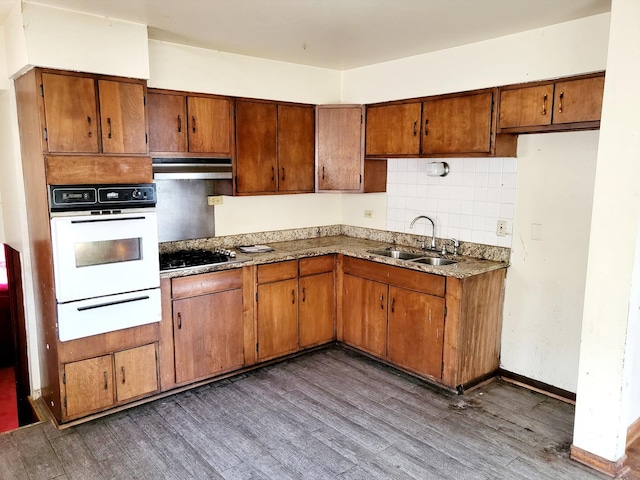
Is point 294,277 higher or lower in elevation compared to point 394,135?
lower

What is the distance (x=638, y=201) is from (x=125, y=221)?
2.83 meters

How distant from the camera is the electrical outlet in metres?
3.60

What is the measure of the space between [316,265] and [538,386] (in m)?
1.93

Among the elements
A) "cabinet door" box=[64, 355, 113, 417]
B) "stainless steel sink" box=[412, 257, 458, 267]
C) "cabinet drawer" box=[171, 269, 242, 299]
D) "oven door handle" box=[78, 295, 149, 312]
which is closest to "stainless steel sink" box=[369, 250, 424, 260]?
"stainless steel sink" box=[412, 257, 458, 267]

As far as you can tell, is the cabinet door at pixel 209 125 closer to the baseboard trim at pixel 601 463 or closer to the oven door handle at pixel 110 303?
the oven door handle at pixel 110 303

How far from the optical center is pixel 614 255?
2.42 m

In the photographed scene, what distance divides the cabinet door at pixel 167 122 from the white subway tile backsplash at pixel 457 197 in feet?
6.22

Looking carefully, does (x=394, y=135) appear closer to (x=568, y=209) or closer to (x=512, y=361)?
(x=568, y=209)

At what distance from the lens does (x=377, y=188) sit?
4.43 meters

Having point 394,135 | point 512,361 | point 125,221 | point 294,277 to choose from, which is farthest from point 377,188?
point 125,221

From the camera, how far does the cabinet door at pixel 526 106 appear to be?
3.07 m

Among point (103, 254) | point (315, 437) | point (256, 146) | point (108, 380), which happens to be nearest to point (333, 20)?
point (256, 146)

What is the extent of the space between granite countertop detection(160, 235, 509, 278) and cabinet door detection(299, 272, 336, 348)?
245 millimetres

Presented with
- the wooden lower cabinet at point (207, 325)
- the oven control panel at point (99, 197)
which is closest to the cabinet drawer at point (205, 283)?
the wooden lower cabinet at point (207, 325)
